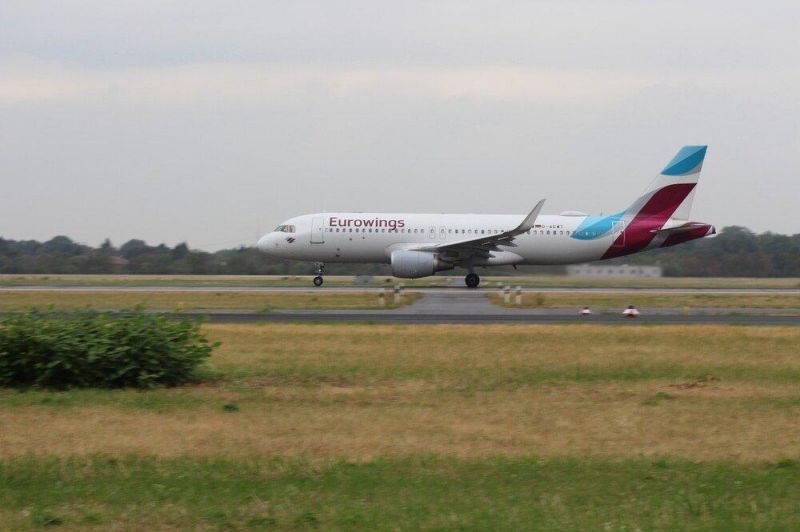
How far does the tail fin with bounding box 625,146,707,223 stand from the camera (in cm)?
4844

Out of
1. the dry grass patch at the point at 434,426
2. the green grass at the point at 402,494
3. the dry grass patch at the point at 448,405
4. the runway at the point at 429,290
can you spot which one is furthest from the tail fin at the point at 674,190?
the green grass at the point at 402,494

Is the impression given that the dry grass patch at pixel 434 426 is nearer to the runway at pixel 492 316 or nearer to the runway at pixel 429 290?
the runway at pixel 492 316

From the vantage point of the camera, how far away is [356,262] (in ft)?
163

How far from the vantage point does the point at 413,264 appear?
45938mm

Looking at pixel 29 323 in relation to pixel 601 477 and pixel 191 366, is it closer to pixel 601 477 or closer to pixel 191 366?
pixel 191 366

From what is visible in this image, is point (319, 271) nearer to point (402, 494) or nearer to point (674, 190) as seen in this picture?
point (674, 190)

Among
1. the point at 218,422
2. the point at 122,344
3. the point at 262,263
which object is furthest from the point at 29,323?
the point at 262,263

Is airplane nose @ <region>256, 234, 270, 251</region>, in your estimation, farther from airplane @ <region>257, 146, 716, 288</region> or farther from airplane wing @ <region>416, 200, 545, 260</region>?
airplane wing @ <region>416, 200, 545, 260</region>

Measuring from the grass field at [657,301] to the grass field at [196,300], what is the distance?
4.81 metres

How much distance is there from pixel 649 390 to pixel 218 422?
22.6ft

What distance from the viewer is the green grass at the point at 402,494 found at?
8.38 meters

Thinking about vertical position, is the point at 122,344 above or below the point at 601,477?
above

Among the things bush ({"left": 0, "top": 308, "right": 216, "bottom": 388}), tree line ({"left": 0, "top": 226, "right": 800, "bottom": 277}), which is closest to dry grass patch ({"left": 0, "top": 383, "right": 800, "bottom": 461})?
bush ({"left": 0, "top": 308, "right": 216, "bottom": 388})

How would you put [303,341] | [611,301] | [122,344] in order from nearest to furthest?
[122,344], [303,341], [611,301]
